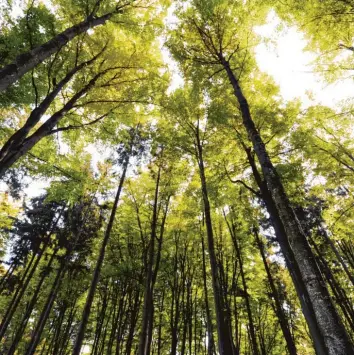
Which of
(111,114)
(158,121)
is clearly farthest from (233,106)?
(111,114)

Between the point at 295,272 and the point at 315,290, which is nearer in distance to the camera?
the point at 315,290

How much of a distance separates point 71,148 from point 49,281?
1217 centimetres

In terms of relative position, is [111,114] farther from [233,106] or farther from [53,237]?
[53,237]

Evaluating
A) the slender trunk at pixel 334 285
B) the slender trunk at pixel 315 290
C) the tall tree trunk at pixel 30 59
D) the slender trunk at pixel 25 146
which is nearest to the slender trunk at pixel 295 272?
the slender trunk at pixel 315 290

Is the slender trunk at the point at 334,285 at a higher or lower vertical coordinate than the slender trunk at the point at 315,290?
higher

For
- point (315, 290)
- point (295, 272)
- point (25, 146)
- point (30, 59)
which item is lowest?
point (315, 290)

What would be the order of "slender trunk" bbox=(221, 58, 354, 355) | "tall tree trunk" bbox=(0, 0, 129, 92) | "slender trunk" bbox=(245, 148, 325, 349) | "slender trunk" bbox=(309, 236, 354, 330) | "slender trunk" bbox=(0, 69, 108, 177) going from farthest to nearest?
"slender trunk" bbox=(309, 236, 354, 330), "slender trunk" bbox=(0, 69, 108, 177), "tall tree trunk" bbox=(0, 0, 129, 92), "slender trunk" bbox=(245, 148, 325, 349), "slender trunk" bbox=(221, 58, 354, 355)

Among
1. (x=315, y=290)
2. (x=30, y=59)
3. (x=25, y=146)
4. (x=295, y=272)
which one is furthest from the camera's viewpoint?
(x=25, y=146)

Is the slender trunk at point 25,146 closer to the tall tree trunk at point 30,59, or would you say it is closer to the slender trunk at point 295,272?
the tall tree trunk at point 30,59

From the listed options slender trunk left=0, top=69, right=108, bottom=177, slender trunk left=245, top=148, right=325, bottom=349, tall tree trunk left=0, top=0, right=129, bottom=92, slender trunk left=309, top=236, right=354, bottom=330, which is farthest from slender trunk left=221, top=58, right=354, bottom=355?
slender trunk left=309, top=236, right=354, bottom=330

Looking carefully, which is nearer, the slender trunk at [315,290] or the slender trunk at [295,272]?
the slender trunk at [315,290]

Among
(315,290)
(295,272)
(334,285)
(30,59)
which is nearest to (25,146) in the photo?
(30,59)

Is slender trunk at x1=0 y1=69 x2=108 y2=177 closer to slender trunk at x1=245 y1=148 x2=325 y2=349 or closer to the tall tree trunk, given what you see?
the tall tree trunk

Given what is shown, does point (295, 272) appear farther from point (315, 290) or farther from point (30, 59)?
point (30, 59)
